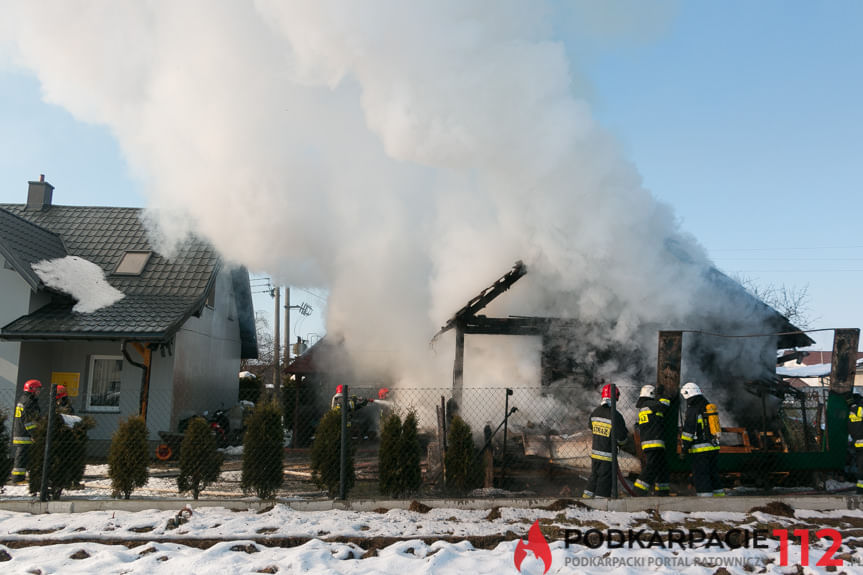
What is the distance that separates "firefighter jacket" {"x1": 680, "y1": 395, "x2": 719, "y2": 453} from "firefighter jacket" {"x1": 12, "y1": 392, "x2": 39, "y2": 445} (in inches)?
353

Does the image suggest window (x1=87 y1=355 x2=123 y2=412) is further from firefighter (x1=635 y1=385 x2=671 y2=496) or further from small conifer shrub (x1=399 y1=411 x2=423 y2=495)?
firefighter (x1=635 y1=385 x2=671 y2=496)

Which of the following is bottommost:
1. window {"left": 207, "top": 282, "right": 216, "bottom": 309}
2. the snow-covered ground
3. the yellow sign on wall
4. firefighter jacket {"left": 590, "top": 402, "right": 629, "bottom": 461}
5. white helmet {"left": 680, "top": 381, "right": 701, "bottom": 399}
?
the snow-covered ground

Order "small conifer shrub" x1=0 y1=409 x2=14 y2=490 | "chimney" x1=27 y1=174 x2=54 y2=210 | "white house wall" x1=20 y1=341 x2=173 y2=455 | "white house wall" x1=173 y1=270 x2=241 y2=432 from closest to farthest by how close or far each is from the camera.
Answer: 1. "small conifer shrub" x1=0 y1=409 x2=14 y2=490
2. "white house wall" x1=20 y1=341 x2=173 y2=455
3. "white house wall" x1=173 y1=270 x2=241 y2=432
4. "chimney" x1=27 y1=174 x2=54 y2=210

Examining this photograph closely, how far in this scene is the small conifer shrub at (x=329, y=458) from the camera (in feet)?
23.4

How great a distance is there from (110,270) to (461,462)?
1155 centimetres

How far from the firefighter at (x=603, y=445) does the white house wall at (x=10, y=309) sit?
38.0 ft

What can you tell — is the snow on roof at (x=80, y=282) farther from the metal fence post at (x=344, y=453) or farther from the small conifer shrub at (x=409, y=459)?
the small conifer shrub at (x=409, y=459)

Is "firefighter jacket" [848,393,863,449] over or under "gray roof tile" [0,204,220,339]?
under

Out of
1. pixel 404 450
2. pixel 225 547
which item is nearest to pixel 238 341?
pixel 404 450

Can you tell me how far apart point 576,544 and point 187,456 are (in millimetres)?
4904

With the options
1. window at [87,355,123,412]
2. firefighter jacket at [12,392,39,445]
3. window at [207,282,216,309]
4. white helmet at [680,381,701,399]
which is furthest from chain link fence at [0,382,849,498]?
window at [207,282,216,309]

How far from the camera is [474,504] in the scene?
6.59m

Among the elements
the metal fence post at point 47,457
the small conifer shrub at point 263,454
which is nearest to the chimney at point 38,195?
the metal fence post at point 47,457

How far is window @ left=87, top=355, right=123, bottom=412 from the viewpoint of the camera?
13031 mm
